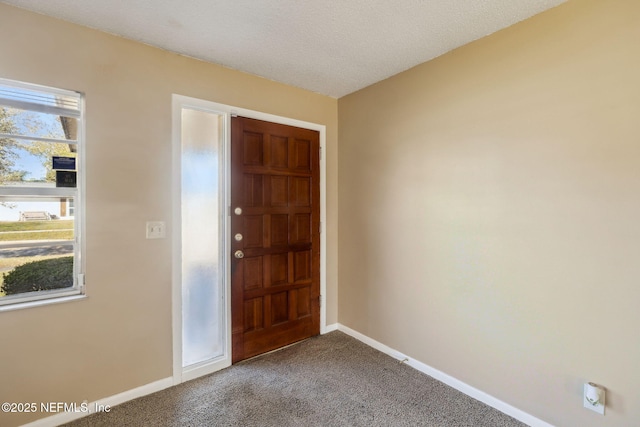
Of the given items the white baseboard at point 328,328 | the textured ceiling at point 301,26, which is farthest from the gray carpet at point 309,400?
the textured ceiling at point 301,26

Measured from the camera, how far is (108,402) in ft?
6.25

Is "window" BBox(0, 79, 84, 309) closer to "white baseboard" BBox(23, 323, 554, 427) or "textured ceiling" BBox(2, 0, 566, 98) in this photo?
"textured ceiling" BBox(2, 0, 566, 98)

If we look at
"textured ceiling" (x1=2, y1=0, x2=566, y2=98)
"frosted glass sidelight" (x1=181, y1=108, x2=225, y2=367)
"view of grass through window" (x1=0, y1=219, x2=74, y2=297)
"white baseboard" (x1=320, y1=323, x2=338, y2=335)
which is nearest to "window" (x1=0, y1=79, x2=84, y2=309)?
"view of grass through window" (x1=0, y1=219, x2=74, y2=297)

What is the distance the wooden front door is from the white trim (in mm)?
561

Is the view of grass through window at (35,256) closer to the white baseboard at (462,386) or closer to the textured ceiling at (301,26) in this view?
the textured ceiling at (301,26)

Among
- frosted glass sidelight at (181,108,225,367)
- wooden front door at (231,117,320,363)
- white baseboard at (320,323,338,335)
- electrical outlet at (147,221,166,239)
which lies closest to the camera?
electrical outlet at (147,221,166,239)

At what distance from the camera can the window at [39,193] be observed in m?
1.67

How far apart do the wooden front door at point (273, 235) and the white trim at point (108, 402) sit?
0.56m

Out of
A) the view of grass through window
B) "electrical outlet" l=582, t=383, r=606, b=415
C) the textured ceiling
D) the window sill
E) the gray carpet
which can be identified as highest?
the textured ceiling

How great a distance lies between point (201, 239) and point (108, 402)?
121 centimetres

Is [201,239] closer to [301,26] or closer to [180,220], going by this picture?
[180,220]

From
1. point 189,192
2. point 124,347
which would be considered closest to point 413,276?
point 189,192

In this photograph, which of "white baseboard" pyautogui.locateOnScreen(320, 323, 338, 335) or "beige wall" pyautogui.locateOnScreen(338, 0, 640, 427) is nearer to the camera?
"beige wall" pyautogui.locateOnScreen(338, 0, 640, 427)

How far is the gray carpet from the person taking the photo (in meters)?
1.81
